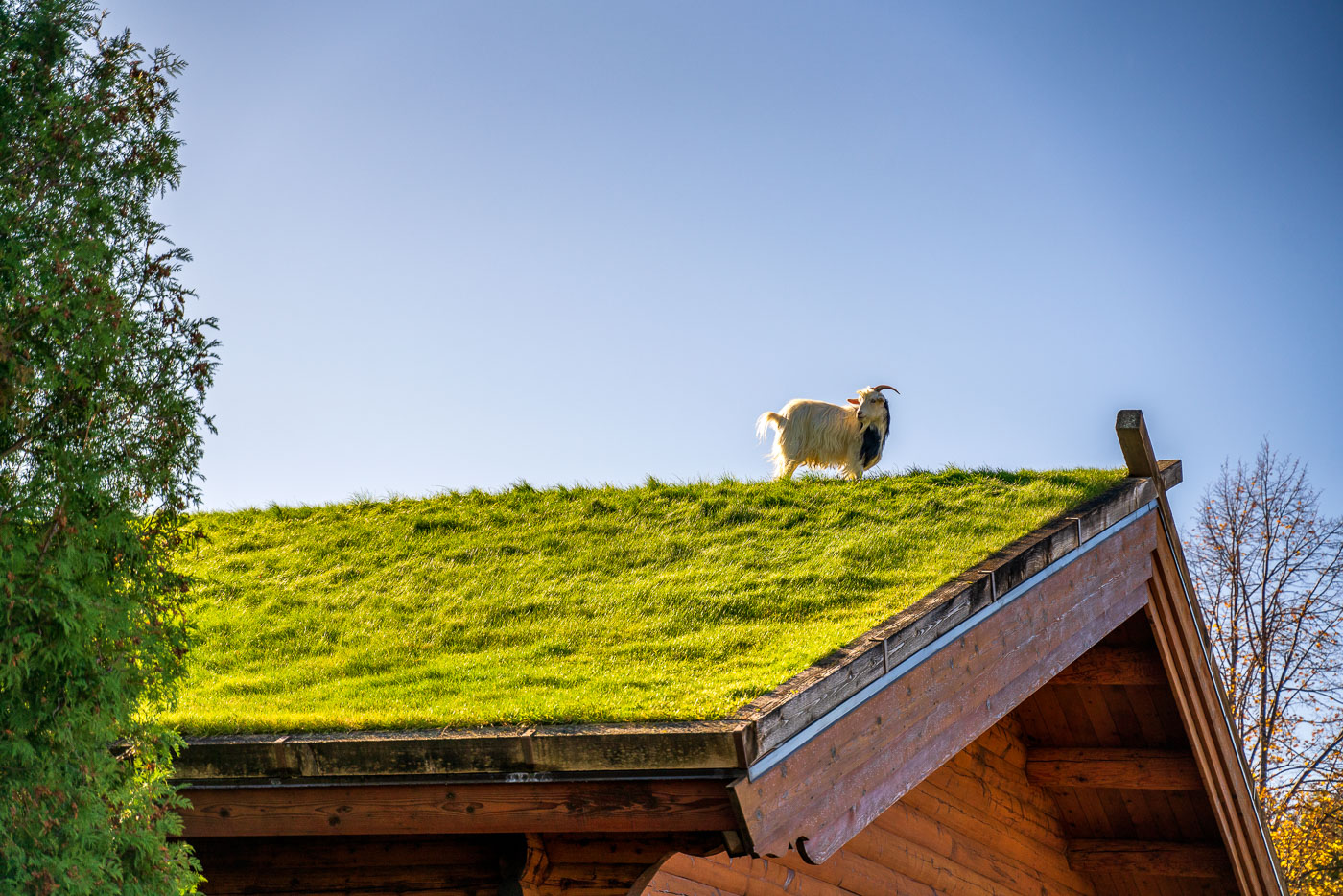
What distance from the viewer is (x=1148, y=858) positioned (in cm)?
808

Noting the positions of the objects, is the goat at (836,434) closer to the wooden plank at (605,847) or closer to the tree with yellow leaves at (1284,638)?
the wooden plank at (605,847)

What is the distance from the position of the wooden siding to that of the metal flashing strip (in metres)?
1.24

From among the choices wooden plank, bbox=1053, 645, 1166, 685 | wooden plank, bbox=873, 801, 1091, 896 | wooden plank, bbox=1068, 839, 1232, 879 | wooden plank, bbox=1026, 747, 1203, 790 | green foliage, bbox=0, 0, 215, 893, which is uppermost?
green foliage, bbox=0, 0, 215, 893

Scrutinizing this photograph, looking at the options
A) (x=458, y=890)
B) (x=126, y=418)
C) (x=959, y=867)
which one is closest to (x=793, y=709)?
(x=458, y=890)

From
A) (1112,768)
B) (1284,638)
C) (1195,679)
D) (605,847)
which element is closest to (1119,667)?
(1195,679)

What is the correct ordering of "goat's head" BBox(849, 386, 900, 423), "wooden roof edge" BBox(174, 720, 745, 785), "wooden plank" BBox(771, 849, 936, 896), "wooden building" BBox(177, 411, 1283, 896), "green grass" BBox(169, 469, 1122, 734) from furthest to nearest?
"goat's head" BBox(849, 386, 900, 423) → "wooden plank" BBox(771, 849, 936, 896) → "green grass" BBox(169, 469, 1122, 734) → "wooden building" BBox(177, 411, 1283, 896) → "wooden roof edge" BBox(174, 720, 745, 785)

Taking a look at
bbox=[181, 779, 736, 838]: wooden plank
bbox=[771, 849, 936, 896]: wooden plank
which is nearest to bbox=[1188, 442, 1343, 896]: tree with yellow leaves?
bbox=[771, 849, 936, 896]: wooden plank

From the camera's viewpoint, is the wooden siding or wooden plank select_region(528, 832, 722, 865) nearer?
wooden plank select_region(528, 832, 722, 865)

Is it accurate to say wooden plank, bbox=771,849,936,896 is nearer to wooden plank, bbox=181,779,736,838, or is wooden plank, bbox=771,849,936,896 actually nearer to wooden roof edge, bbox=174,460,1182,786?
wooden roof edge, bbox=174,460,1182,786

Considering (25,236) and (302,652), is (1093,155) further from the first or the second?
(25,236)

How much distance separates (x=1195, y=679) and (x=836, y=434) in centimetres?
390

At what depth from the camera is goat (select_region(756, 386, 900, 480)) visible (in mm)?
10086

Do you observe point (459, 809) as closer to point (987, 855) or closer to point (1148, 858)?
point (987, 855)

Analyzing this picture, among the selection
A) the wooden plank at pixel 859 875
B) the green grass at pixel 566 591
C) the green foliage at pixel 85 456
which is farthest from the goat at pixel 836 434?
the green foliage at pixel 85 456
